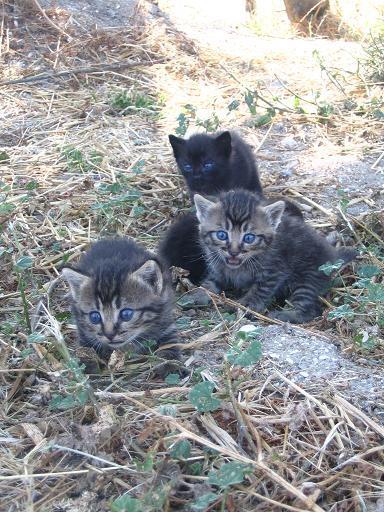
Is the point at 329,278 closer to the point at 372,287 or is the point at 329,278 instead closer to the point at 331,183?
the point at 372,287

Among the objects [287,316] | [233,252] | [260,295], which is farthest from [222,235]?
[287,316]

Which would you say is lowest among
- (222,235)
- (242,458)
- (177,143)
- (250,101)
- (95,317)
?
(250,101)

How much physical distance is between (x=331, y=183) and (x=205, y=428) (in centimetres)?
373

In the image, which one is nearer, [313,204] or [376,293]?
[376,293]

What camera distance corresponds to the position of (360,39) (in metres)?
11.0

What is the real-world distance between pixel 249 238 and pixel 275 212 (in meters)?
0.26

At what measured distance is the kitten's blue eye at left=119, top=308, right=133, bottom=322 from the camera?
4086mm

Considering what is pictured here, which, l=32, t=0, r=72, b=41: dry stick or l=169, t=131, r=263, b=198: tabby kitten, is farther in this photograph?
l=32, t=0, r=72, b=41: dry stick

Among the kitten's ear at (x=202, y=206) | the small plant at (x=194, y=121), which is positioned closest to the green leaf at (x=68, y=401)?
the kitten's ear at (x=202, y=206)

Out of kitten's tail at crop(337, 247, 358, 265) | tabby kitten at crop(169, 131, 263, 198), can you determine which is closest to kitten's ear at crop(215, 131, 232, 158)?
tabby kitten at crop(169, 131, 263, 198)

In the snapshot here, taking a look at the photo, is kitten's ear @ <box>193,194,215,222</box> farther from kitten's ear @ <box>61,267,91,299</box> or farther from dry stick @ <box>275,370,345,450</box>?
dry stick @ <box>275,370,345,450</box>

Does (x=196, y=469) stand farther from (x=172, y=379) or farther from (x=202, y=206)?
(x=202, y=206)

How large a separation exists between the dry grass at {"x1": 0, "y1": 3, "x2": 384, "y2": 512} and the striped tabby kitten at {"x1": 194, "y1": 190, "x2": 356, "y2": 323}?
0.98ft

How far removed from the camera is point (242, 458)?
125 inches
